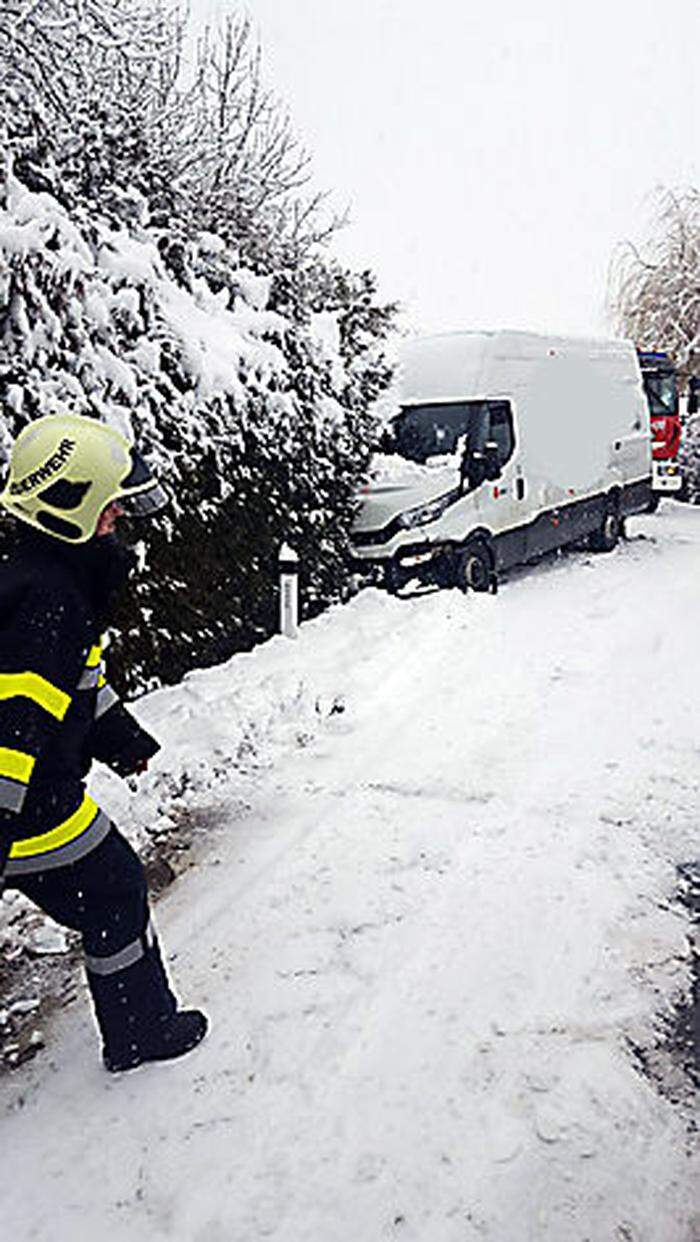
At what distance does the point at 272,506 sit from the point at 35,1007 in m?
4.96

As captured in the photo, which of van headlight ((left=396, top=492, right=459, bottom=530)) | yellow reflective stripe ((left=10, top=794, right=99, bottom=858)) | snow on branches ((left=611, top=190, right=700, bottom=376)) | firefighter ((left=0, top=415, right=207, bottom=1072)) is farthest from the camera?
snow on branches ((left=611, top=190, right=700, bottom=376))

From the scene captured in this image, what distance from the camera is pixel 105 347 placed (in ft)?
19.7

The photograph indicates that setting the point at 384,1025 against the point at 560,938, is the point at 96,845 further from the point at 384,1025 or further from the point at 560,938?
the point at 560,938

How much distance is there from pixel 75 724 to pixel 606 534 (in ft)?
37.3

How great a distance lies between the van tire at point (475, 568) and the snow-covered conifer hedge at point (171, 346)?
4.70 ft

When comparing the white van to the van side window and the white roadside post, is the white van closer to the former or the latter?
the van side window

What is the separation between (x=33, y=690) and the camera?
2453 millimetres

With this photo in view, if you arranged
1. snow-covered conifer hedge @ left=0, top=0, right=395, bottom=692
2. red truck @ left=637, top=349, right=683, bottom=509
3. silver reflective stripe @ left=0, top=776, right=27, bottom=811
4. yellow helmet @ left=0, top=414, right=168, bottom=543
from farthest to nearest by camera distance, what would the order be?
red truck @ left=637, top=349, right=683, bottom=509, snow-covered conifer hedge @ left=0, top=0, right=395, bottom=692, yellow helmet @ left=0, top=414, right=168, bottom=543, silver reflective stripe @ left=0, top=776, right=27, bottom=811

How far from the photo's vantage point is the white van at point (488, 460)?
9.60m

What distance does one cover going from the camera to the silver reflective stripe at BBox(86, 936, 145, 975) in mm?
2926

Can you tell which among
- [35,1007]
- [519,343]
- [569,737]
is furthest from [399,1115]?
[519,343]

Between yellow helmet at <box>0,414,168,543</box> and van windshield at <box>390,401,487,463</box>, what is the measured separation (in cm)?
782

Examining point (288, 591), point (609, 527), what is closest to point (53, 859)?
point (288, 591)

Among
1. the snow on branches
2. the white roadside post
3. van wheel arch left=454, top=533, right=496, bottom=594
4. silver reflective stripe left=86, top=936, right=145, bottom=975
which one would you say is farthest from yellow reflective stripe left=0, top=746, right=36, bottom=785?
the snow on branches
